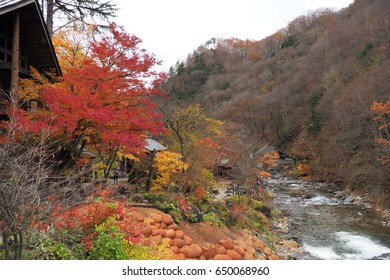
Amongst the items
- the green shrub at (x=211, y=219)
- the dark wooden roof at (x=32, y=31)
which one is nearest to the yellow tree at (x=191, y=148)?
the green shrub at (x=211, y=219)

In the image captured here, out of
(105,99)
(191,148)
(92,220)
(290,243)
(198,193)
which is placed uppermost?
(105,99)

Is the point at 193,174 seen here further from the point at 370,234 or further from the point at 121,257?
the point at 370,234

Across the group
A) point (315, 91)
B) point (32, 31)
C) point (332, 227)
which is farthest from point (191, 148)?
point (315, 91)

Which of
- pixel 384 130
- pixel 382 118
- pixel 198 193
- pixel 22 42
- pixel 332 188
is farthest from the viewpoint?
pixel 332 188

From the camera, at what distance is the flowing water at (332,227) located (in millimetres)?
12664

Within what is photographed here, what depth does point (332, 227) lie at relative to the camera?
52.8 feet

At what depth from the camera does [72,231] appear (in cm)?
649

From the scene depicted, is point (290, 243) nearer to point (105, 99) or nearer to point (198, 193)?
point (198, 193)

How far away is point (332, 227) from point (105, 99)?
1334cm

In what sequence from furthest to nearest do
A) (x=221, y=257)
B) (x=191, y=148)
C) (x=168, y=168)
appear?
(x=191, y=148) → (x=168, y=168) → (x=221, y=257)

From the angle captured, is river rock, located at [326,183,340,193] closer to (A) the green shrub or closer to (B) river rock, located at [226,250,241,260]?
(A) the green shrub

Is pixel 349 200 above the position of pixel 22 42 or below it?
below

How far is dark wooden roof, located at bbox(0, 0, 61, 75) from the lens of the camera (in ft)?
30.3

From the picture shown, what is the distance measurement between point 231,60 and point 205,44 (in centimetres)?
1850
